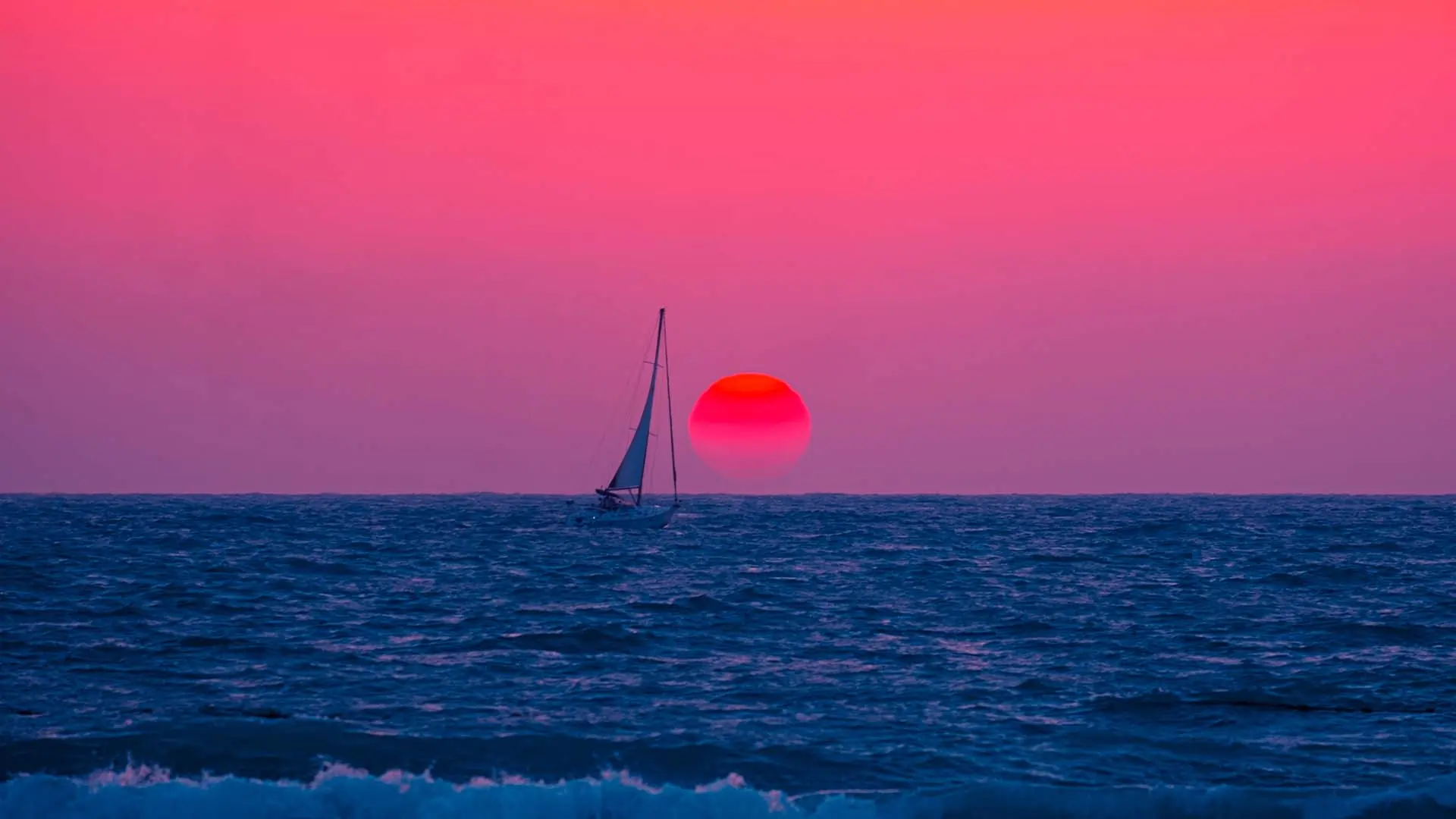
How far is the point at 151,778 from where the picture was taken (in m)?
13.8

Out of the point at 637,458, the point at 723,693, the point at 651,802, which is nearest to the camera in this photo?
the point at 651,802

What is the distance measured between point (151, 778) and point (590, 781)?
4835 millimetres

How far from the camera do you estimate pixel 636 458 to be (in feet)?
263

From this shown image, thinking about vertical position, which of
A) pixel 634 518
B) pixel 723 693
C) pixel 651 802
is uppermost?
pixel 634 518

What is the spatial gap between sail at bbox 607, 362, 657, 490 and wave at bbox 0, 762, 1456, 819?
6469 cm

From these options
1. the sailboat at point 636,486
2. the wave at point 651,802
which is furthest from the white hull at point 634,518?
the wave at point 651,802

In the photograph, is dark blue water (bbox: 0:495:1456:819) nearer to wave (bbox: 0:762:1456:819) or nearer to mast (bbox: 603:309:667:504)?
wave (bbox: 0:762:1456:819)

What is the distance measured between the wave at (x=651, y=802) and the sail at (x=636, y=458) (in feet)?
212

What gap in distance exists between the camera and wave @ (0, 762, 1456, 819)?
12.9 metres

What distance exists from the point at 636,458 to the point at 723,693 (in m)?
62.2

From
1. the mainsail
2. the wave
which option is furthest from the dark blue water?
the mainsail

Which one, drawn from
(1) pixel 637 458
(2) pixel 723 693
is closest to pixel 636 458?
(1) pixel 637 458

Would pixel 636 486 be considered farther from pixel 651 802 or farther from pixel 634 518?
pixel 651 802

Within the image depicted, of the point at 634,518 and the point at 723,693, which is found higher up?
the point at 634,518
